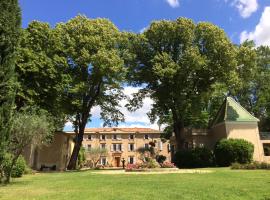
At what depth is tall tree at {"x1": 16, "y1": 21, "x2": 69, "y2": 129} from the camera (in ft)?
99.9

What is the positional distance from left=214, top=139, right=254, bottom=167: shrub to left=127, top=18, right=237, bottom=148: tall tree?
6682 mm

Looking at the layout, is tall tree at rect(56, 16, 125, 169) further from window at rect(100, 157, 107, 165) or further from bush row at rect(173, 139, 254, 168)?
window at rect(100, 157, 107, 165)

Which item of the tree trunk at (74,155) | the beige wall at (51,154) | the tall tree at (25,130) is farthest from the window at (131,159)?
the tall tree at (25,130)

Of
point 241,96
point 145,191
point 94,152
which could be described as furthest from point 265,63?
point 145,191

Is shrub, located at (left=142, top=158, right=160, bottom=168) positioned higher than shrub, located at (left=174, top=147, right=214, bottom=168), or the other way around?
shrub, located at (left=174, top=147, right=214, bottom=168)

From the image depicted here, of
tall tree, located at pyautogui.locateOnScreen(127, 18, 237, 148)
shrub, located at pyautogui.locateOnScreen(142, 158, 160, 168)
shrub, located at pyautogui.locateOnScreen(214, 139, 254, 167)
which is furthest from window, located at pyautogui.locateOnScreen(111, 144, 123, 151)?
shrub, located at pyautogui.locateOnScreen(142, 158, 160, 168)

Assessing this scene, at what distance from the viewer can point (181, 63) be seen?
3878 cm

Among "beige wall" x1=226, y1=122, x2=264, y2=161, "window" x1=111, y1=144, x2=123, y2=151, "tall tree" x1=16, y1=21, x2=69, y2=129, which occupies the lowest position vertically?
"beige wall" x1=226, y1=122, x2=264, y2=161

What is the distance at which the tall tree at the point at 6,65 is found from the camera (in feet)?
43.0

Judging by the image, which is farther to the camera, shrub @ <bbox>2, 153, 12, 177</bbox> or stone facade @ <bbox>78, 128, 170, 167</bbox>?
stone facade @ <bbox>78, 128, 170, 167</bbox>

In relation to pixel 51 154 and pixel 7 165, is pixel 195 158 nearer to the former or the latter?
pixel 51 154

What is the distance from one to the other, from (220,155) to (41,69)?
69.2 ft

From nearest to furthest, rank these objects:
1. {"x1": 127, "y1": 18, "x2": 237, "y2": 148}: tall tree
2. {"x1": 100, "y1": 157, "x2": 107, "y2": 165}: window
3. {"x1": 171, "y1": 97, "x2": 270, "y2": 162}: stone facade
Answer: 1. {"x1": 127, "y1": 18, "x2": 237, "y2": 148}: tall tree
2. {"x1": 171, "y1": 97, "x2": 270, "y2": 162}: stone facade
3. {"x1": 100, "y1": 157, "x2": 107, "y2": 165}: window

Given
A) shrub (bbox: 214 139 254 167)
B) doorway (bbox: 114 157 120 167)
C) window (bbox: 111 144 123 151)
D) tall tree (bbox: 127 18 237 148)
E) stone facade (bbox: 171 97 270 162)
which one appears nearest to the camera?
shrub (bbox: 214 139 254 167)
